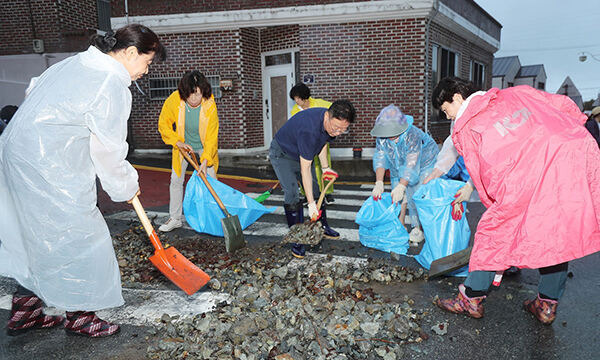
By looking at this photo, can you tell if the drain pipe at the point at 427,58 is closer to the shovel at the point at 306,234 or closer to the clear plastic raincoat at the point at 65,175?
the shovel at the point at 306,234

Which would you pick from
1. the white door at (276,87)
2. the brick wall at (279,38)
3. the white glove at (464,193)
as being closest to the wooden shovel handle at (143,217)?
the white glove at (464,193)

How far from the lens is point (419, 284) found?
3553mm

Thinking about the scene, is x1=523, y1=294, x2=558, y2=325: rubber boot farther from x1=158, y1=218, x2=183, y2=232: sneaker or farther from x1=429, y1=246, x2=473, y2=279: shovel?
x1=158, y1=218, x2=183, y2=232: sneaker

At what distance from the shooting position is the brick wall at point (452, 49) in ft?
39.0

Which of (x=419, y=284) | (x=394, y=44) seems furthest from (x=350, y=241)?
(x=394, y=44)

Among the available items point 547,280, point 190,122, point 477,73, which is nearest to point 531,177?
point 547,280

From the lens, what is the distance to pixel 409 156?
4262mm

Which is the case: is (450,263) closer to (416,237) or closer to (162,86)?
(416,237)

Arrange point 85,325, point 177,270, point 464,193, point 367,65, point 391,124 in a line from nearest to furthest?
point 85,325
point 177,270
point 464,193
point 391,124
point 367,65

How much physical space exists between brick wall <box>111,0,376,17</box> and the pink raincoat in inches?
366

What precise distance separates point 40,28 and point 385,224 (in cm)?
1492

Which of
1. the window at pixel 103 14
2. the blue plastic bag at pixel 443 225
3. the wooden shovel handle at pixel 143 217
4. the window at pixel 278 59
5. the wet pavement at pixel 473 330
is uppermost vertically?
the window at pixel 103 14

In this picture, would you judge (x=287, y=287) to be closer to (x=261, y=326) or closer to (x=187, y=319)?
(x=261, y=326)

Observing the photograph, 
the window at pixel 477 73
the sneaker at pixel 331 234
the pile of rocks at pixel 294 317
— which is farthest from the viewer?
the window at pixel 477 73
